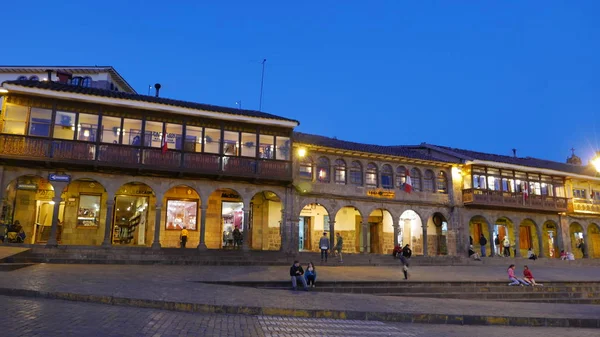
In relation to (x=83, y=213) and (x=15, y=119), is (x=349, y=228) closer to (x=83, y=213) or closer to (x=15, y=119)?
(x=83, y=213)

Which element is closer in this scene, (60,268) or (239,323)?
(239,323)

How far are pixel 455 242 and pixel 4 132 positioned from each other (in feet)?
90.6

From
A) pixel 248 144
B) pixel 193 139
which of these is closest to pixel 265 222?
pixel 248 144

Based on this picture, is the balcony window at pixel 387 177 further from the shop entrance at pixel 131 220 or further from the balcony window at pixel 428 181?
the shop entrance at pixel 131 220

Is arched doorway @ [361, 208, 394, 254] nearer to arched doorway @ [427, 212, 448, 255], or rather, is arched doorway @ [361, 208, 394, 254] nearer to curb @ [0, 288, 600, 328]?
arched doorway @ [427, 212, 448, 255]

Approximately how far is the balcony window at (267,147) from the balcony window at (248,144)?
1.27ft

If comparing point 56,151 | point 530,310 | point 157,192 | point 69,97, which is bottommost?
point 530,310

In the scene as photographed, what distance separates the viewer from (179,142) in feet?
74.7

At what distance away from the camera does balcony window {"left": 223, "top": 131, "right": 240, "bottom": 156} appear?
23484 mm

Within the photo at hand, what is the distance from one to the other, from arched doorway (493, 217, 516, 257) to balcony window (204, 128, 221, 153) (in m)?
22.7

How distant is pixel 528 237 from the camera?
1403 inches

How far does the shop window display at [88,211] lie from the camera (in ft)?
76.6

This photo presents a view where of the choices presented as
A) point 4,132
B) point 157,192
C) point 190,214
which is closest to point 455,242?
point 190,214

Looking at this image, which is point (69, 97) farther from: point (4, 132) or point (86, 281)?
point (86, 281)
